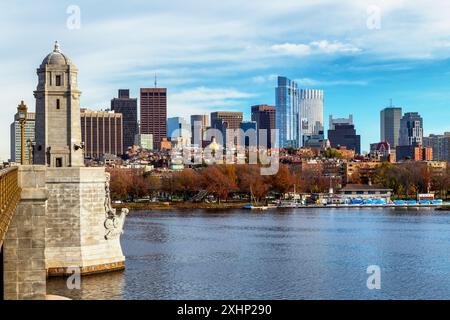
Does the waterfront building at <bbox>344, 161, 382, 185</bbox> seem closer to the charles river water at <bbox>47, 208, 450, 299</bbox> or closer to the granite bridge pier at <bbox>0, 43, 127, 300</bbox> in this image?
the charles river water at <bbox>47, 208, 450, 299</bbox>

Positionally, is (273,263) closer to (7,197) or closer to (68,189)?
(68,189)

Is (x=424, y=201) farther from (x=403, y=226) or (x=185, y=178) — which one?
(x=403, y=226)

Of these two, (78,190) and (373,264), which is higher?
(78,190)

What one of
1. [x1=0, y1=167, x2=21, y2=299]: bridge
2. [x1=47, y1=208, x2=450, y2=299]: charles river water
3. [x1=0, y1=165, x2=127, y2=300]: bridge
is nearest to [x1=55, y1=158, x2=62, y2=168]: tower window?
[x1=0, y1=165, x2=127, y2=300]: bridge

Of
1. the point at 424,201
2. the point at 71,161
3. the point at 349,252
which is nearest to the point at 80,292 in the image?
the point at 71,161

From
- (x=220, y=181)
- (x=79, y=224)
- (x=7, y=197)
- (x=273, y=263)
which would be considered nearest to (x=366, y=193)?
(x=220, y=181)
